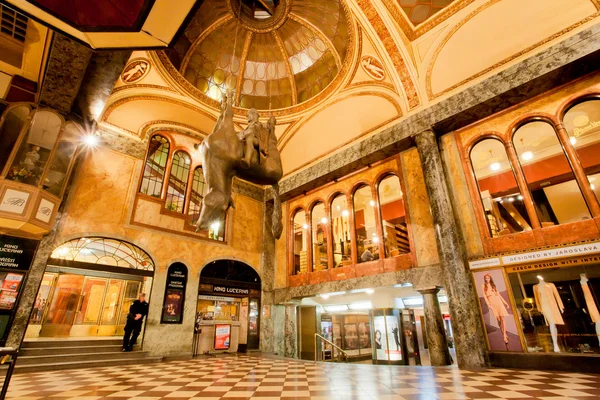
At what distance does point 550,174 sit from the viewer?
307 inches

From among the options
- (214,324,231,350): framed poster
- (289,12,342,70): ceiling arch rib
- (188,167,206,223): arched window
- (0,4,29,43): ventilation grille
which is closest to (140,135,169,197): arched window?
(188,167,206,223): arched window

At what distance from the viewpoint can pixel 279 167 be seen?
349 cm

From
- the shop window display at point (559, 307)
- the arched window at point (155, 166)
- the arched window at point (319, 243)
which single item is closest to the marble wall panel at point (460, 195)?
the shop window display at point (559, 307)

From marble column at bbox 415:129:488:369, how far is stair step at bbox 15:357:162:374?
293 inches

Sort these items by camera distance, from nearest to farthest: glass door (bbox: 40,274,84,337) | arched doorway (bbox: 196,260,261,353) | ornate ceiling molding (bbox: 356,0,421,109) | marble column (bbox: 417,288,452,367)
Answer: marble column (bbox: 417,288,452,367)
ornate ceiling molding (bbox: 356,0,421,109)
arched doorway (bbox: 196,260,261,353)
glass door (bbox: 40,274,84,337)

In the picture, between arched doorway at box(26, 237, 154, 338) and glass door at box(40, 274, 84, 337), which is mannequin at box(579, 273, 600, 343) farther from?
glass door at box(40, 274, 84, 337)

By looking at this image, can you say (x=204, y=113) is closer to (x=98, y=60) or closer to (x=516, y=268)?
(x=98, y=60)

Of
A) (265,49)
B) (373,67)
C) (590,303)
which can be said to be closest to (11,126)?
(265,49)

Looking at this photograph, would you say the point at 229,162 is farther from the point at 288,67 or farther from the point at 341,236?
the point at 288,67

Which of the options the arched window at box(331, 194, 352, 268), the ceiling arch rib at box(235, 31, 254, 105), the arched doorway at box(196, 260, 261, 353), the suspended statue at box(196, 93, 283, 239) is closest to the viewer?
the suspended statue at box(196, 93, 283, 239)

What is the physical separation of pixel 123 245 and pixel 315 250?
6.38 meters

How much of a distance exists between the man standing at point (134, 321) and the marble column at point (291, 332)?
177 inches

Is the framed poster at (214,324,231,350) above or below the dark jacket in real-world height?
below

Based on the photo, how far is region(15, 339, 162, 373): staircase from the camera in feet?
19.9
